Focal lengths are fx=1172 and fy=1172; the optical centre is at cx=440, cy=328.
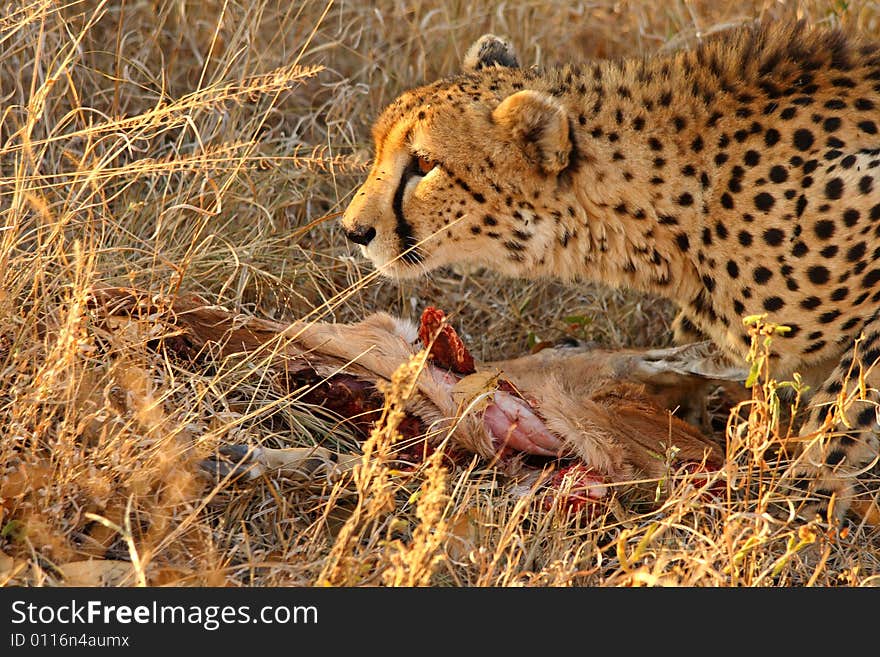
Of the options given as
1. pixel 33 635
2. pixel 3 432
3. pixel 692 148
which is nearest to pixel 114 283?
pixel 3 432

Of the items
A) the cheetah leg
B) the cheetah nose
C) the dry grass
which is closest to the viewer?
the dry grass

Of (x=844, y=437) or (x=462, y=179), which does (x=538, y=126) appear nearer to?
(x=462, y=179)

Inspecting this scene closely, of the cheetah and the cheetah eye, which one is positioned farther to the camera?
the cheetah eye

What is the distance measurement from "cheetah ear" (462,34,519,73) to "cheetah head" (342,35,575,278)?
20cm

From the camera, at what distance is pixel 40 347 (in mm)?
2750

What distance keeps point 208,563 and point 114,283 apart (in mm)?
1236

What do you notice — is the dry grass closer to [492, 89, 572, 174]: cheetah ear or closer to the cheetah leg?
the cheetah leg

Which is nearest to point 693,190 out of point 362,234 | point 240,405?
point 362,234

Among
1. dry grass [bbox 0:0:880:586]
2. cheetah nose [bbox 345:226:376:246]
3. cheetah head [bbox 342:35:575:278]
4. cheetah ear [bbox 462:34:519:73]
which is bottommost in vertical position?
dry grass [bbox 0:0:880:586]

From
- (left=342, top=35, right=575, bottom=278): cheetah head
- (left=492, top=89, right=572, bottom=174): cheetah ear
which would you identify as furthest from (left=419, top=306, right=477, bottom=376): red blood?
(left=492, top=89, right=572, bottom=174): cheetah ear

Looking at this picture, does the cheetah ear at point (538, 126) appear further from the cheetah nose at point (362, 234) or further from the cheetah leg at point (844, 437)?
the cheetah leg at point (844, 437)

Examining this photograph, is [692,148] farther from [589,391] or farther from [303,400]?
[303,400]

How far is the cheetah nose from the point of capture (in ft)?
10.7

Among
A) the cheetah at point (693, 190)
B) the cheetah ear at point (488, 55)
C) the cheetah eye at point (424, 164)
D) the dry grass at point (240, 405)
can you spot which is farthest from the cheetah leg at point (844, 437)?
the cheetah ear at point (488, 55)
